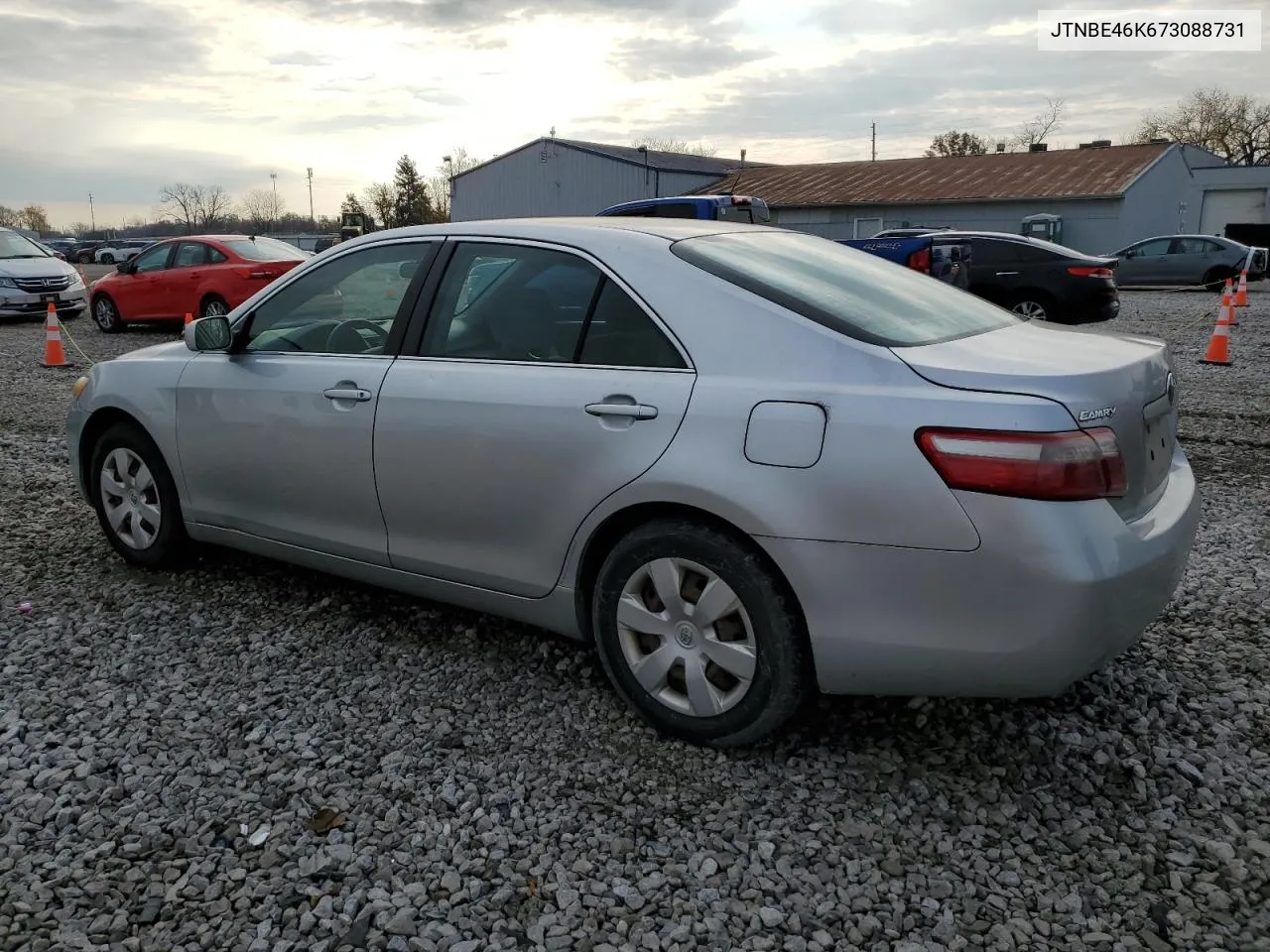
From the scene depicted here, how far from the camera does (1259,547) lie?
484 centimetres

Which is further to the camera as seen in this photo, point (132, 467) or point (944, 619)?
point (132, 467)

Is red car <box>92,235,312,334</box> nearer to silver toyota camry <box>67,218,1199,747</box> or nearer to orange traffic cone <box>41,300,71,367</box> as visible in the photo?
orange traffic cone <box>41,300,71,367</box>

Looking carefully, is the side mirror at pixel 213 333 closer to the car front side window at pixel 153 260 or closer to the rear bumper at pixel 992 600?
the rear bumper at pixel 992 600

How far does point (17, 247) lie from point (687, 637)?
19046 millimetres

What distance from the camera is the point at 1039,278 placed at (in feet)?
45.9

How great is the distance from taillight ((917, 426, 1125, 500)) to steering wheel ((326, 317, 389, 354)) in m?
2.08

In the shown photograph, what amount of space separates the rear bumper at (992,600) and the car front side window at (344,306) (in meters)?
1.79

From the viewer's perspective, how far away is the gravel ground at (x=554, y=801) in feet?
7.86

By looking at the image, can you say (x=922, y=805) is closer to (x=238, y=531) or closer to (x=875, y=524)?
(x=875, y=524)

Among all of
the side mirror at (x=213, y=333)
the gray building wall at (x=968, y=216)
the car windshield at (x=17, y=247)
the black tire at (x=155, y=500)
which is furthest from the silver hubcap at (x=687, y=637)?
the gray building wall at (x=968, y=216)

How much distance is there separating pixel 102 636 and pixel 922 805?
3097 mm

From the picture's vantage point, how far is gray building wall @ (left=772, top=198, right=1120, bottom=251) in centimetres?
3384

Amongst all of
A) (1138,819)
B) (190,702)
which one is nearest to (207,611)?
(190,702)

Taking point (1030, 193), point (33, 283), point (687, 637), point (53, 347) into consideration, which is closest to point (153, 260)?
point (33, 283)
